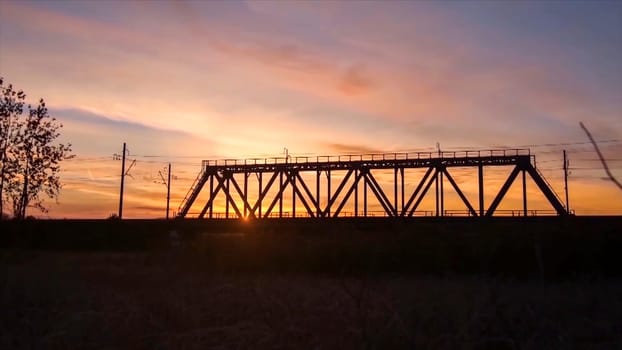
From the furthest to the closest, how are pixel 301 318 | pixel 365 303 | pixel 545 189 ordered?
pixel 545 189 → pixel 301 318 → pixel 365 303

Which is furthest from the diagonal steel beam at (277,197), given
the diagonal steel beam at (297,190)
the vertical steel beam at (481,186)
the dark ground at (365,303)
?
the dark ground at (365,303)

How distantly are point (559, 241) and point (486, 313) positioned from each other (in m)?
19.2

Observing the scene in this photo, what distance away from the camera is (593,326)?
11.2m

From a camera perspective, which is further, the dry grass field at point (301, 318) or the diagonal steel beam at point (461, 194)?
the diagonal steel beam at point (461, 194)

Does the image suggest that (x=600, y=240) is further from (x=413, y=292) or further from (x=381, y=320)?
(x=381, y=320)

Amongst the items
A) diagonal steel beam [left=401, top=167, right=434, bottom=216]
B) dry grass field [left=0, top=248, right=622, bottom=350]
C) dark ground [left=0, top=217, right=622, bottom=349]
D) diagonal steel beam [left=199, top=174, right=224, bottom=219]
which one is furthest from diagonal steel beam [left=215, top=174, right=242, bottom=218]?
dry grass field [left=0, top=248, right=622, bottom=350]

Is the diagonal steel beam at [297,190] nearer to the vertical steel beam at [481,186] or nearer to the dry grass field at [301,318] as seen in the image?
the vertical steel beam at [481,186]

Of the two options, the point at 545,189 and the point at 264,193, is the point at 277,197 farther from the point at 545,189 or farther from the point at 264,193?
the point at 545,189

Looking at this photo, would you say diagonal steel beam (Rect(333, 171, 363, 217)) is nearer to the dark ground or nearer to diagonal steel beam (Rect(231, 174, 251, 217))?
diagonal steel beam (Rect(231, 174, 251, 217))

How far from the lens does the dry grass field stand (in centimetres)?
894

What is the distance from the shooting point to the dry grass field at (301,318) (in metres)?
8.94

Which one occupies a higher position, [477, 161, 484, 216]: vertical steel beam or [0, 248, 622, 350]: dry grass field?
[477, 161, 484, 216]: vertical steel beam

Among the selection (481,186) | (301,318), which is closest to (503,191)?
(481,186)

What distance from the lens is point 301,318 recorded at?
11164 millimetres
